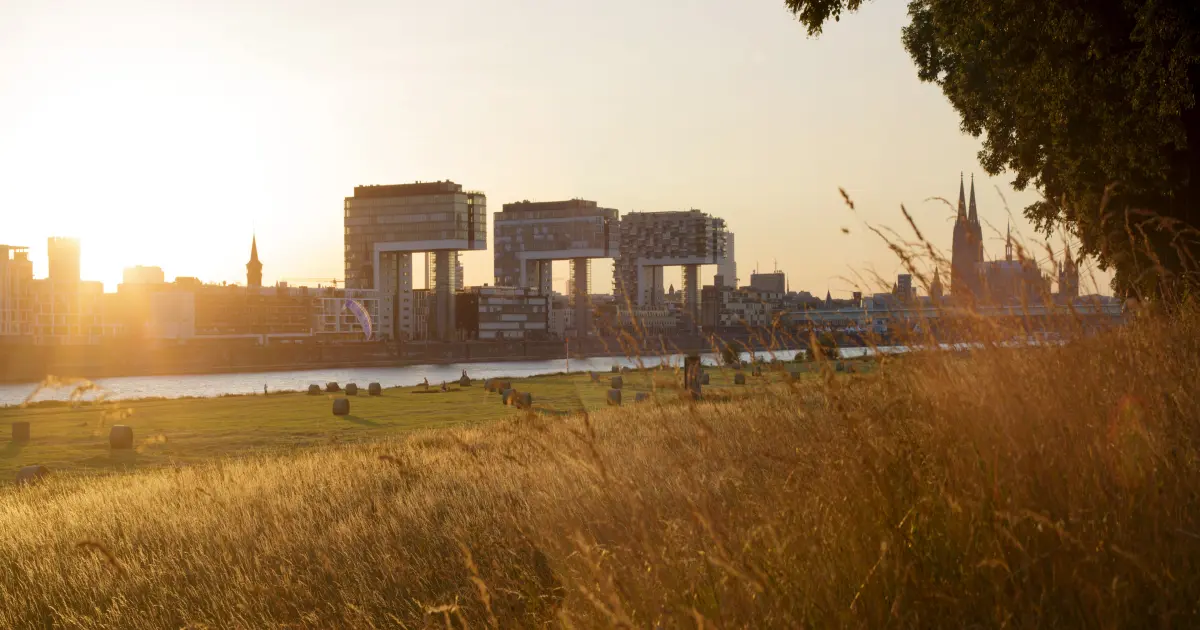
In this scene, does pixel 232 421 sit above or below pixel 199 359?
above

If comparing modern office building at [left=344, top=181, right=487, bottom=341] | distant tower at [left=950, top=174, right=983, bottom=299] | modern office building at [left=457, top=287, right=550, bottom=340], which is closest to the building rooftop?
modern office building at [left=344, top=181, right=487, bottom=341]

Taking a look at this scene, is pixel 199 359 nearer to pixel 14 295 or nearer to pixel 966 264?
pixel 14 295

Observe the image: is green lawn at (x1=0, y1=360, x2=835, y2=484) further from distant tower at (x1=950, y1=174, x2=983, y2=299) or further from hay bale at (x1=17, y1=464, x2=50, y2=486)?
distant tower at (x1=950, y1=174, x2=983, y2=299)

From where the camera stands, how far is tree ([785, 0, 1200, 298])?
11672mm

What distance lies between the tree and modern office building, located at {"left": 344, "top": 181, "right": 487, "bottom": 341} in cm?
16549

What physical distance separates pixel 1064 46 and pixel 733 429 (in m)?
6.59

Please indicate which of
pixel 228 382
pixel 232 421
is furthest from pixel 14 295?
pixel 232 421

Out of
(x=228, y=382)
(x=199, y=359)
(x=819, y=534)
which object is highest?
(x=819, y=534)

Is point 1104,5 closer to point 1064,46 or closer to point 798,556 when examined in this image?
point 1064,46

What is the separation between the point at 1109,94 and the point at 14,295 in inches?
7281

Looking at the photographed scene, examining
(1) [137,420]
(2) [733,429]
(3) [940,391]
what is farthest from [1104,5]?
(1) [137,420]

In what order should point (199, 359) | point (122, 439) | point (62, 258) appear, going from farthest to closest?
point (62, 258) < point (199, 359) < point (122, 439)

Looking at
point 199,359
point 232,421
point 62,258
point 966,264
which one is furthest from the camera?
point 62,258

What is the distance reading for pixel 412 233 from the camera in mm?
188250
